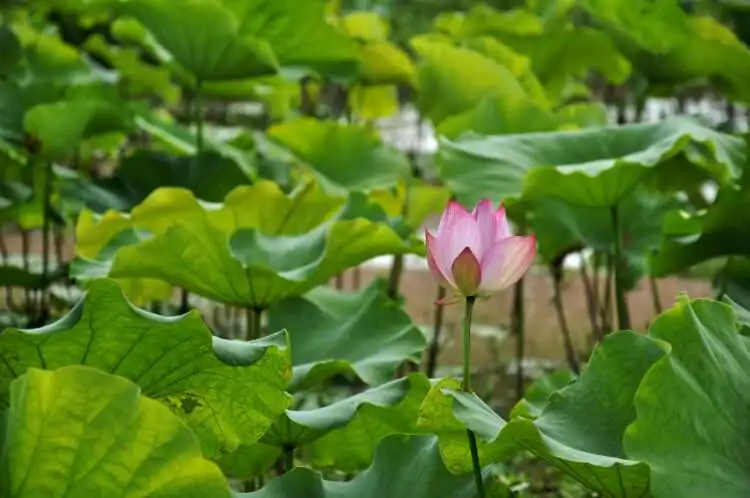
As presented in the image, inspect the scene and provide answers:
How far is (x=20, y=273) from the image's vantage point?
82.9 inches

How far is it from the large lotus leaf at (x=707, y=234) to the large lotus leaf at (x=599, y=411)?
529 millimetres

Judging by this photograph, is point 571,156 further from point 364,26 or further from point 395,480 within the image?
point 364,26

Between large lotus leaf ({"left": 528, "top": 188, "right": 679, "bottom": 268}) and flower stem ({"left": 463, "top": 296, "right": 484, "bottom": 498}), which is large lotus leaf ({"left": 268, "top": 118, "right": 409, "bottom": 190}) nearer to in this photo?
large lotus leaf ({"left": 528, "top": 188, "right": 679, "bottom": 268})

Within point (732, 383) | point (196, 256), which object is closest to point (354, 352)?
point (196, 256)

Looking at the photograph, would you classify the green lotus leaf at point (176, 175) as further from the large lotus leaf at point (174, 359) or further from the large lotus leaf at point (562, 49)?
the large lotus leaf at point (174, 359)

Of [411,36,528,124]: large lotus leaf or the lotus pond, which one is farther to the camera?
A: [411,36,528,124]: large lotus leaf

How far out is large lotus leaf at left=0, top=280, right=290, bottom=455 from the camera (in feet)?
3.01

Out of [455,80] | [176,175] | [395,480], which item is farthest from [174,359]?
[455,80]

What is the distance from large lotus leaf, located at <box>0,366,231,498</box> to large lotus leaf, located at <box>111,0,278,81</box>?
1.20 metres

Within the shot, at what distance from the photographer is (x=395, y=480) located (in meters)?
0.96

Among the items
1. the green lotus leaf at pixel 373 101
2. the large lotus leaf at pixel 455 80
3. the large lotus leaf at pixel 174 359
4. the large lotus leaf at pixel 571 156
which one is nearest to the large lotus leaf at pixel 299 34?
the large lotus leaf at pixel 455 80

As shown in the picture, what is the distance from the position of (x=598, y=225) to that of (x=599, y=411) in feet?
3.13

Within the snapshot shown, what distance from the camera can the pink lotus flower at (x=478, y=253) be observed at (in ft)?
2.91

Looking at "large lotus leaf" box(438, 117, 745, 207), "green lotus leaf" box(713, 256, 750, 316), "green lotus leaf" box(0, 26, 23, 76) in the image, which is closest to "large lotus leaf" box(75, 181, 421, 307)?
"large lotus leaf" box(438, 117, 745, 207)
